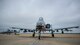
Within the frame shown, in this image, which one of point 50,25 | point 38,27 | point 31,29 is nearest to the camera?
point 38,27

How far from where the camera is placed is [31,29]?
21266mm

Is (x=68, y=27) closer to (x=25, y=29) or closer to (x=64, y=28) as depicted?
(x=64, y=28)

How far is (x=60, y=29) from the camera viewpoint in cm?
2258

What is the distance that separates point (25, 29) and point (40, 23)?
16.4ft

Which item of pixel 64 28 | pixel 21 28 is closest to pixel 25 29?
pixel 21 28

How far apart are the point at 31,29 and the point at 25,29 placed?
1.10 metres

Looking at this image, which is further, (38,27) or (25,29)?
(25,29)

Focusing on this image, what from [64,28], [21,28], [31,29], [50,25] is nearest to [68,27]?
[64,28]

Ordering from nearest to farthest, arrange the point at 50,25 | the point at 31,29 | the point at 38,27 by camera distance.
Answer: the point at 38,27 < the point at 31,29 < the point at 50,25

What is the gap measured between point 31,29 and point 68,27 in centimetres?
603

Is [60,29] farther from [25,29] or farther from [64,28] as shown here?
[25,29]

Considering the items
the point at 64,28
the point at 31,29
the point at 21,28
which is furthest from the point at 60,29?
the point at 21,28

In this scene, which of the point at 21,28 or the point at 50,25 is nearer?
the point at 21,28

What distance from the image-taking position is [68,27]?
70.4 feet
